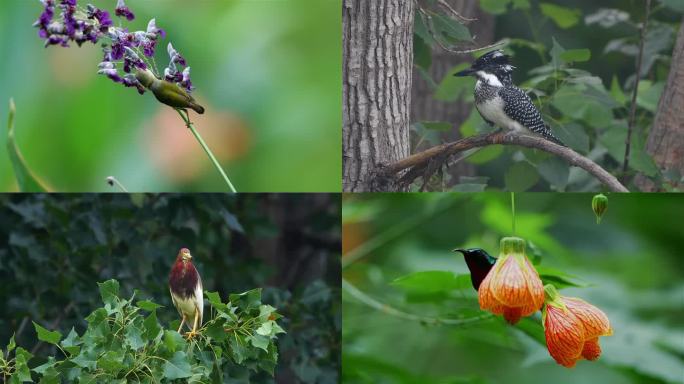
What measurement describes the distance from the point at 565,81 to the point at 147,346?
842 mm

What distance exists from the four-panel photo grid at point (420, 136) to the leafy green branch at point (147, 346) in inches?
10.4

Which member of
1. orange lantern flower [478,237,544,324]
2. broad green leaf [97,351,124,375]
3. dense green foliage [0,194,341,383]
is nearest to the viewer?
broad green leaf [97,351,124,375]

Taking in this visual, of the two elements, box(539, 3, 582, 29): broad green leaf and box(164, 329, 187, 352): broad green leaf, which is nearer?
box(164, 329, 187, 352): broad green leaf

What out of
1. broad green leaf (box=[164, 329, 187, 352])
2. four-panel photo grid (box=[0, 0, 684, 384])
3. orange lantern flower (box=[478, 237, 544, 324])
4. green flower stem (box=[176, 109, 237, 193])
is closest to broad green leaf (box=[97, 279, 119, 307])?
broad green leaf (box=[164, 329, 187, 352])

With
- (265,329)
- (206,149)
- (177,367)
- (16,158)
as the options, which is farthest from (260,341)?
(16,158)

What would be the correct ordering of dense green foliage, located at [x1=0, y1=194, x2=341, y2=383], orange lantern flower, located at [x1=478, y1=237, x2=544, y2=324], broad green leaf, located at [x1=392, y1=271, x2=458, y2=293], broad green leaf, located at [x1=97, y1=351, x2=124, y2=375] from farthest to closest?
dense green foliage, located at [x1=0, y1=194, x2=341, y2=383], broad green leaf, located at [x1=392, y1=271, x2=458, y2=293], orange lantern flower, located at [x1=478, y1=237, x2=544, y2=324], broad green leaf, located at [x1=97, y1=351, x2=124, y2=375]

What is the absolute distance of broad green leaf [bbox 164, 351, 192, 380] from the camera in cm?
127

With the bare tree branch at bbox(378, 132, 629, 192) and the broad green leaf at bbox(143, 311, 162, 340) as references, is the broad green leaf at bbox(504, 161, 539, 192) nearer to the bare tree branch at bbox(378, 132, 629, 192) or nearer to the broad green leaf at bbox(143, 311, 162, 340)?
the bare tree branch at bbox(378, 132, 629, 192)

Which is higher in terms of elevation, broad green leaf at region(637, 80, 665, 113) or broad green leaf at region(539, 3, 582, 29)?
broad green leaf at region(539, 3, 582, 29)

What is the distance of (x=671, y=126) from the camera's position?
1722 mm

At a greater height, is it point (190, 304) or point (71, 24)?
point (71, 24)

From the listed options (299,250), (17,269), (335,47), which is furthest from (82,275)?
(335,47)

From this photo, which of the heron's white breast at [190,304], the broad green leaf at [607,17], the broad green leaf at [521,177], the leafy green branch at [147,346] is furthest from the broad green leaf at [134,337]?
the broad green leaf at [607,17]

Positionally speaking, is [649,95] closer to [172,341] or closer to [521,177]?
[521,177]
